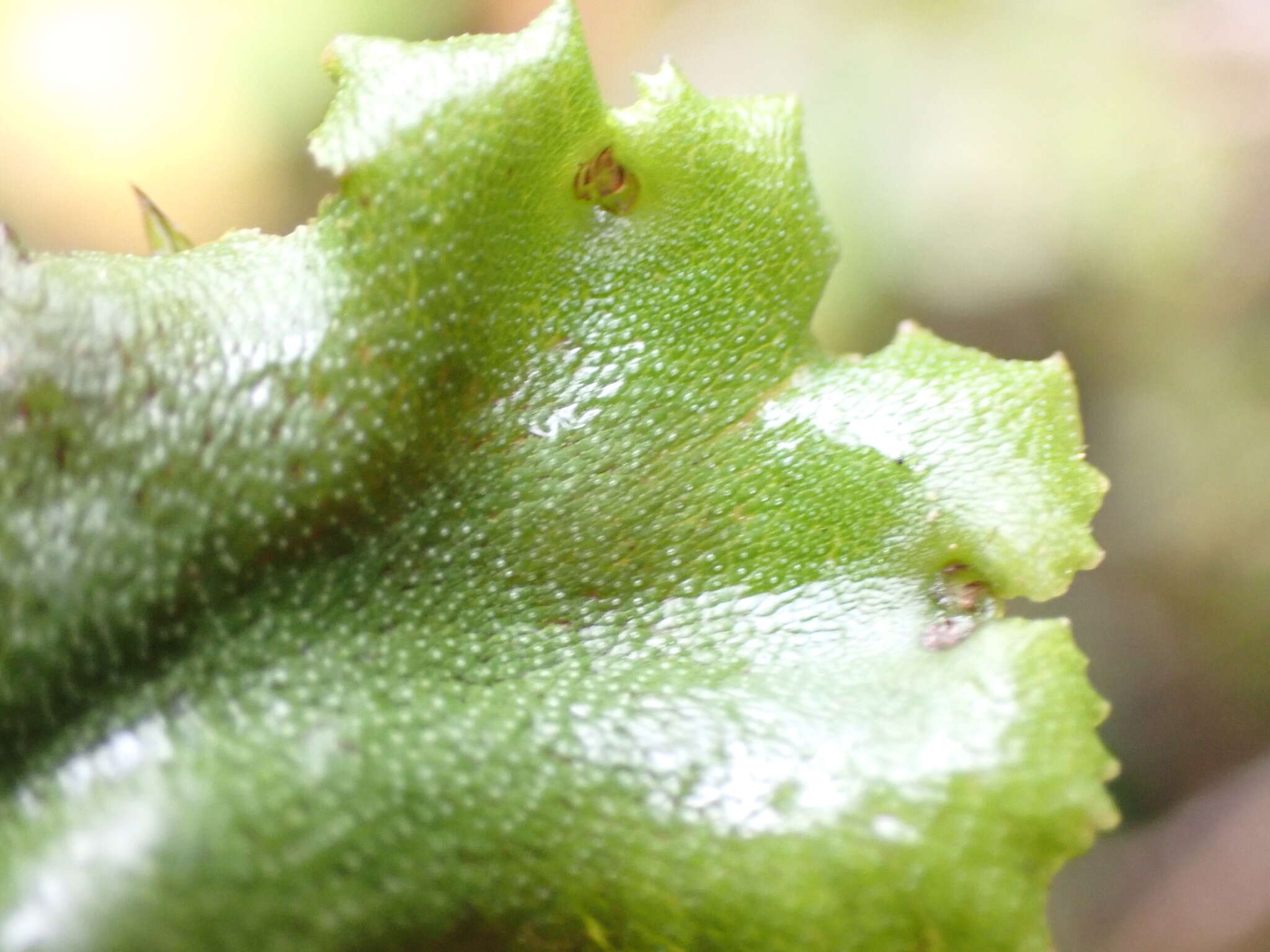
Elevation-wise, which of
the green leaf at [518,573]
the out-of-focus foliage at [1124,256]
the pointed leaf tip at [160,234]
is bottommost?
the green leaf at [518,573]

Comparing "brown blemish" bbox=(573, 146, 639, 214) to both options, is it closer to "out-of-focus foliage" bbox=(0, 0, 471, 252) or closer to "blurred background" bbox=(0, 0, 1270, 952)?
"blurred background" bbox=(0, 0, 1270, 952)

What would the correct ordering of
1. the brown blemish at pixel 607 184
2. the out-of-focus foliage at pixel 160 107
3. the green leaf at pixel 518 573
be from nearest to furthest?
the green leaf at pixel 518 573 → the brown blemish at pixel 607 184 → the out-of-focus foliage at pixel 160 107

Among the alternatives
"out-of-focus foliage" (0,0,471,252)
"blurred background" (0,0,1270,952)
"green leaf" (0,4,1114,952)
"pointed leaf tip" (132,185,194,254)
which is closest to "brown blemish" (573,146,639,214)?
"green leaf" (0,4,1114,952)

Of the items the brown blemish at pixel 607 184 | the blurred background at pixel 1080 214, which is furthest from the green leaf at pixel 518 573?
the blurred background at pixel 1080 214

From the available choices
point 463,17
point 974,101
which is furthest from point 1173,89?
point 463,17

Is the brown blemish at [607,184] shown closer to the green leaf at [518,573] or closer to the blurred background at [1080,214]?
the green leaf at [518,573]

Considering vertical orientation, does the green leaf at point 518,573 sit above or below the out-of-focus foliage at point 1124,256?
below

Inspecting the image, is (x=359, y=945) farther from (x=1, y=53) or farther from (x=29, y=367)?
(x=1, y=53)

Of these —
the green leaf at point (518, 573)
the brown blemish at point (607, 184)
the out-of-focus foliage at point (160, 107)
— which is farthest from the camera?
the out-of-focus foliage at point (160, 107)
